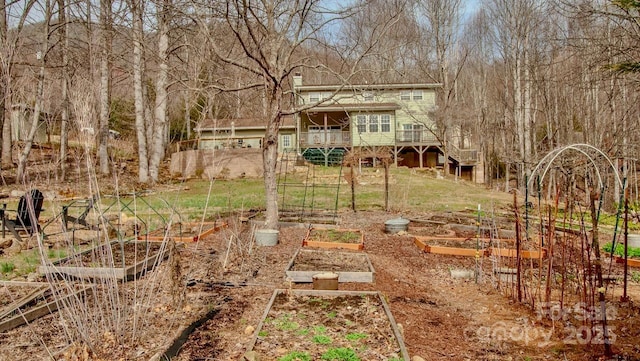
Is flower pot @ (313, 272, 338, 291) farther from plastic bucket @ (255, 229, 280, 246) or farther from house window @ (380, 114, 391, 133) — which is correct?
house window @ (380, 114, 391, 133)

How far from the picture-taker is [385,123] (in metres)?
30.0

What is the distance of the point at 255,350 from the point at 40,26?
53.3ft

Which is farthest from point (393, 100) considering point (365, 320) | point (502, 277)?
→ point (365, 320)

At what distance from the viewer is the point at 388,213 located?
11984 millimetres

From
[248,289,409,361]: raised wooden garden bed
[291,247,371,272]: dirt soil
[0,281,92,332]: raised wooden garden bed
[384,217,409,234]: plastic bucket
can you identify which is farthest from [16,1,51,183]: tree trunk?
[248,289,409,361]: raised wooden garden bed

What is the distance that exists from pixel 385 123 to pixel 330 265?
81.7 feet

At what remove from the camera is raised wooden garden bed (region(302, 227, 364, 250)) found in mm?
7332

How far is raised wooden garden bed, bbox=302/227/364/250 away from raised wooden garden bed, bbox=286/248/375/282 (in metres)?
0.46

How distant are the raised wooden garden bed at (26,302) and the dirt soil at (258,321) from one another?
0.30 ft

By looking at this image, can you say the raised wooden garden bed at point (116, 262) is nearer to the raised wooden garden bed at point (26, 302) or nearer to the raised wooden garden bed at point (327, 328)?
the raised wooden garden bed at point (26, 302)

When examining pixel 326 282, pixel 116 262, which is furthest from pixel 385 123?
pixel 326 282

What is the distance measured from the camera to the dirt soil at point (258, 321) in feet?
10.9

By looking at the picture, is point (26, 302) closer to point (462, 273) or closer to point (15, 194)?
point (462, 273)

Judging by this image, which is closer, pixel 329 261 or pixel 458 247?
pixel 329 261
